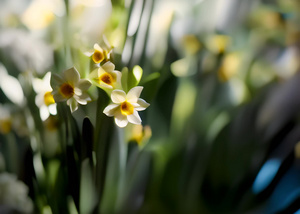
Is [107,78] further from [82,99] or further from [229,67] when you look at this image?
[229,67]

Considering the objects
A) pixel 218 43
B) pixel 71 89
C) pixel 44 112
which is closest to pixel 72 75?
pixel 71 89

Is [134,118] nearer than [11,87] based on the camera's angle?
Yes

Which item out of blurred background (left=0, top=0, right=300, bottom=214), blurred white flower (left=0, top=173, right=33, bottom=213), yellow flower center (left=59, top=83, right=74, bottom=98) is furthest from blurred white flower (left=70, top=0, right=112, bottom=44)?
blurred white flower (left=0, top=173, right=33, bottom=213)

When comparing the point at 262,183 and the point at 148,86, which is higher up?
the point at 148,86

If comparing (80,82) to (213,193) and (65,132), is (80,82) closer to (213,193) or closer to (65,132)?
(65,132)

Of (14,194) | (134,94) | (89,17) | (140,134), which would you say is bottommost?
(14,194)

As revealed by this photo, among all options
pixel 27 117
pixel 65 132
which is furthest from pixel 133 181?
pixel 27 117

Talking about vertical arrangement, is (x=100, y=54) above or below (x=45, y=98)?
above
